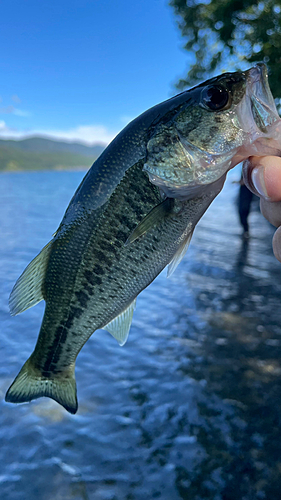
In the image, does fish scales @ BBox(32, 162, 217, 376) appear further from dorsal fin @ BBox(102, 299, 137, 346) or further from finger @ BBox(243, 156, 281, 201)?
finger @ BBox(243, 156, 281, 201)

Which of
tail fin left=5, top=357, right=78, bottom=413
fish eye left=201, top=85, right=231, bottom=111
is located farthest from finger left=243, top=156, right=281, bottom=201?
tail fin left=5, top=357, right=78, bottom=413

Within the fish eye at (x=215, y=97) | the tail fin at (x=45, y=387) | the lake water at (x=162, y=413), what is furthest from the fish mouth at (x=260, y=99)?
the lake water at (x=162, y=413)

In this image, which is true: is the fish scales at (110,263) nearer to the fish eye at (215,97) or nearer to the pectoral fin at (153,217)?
the pectoral fin at (153,217)

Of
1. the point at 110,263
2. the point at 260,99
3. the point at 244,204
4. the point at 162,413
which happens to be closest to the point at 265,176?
the point at 260,99

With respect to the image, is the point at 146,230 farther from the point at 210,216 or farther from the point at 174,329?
the point at 210,216

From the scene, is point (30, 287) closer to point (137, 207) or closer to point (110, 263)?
point (110, 263)
